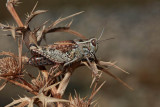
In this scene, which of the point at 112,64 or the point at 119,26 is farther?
the point at 119,26

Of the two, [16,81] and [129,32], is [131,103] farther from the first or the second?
[16,81]

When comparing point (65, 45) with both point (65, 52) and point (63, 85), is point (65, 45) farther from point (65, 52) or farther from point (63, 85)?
point (63, 85)

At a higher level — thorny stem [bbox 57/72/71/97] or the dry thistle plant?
the dry thistle plant

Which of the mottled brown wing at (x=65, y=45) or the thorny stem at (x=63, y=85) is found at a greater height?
the mottled brown wing at (x=65, y=45)

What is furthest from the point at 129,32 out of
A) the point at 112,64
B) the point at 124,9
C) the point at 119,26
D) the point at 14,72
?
the point at 14,72

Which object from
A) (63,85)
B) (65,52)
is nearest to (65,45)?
(65,52)

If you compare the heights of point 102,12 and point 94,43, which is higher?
point 94,43

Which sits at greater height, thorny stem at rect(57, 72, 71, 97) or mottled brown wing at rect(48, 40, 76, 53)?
mottled brown wing at rect(48, 40, 76, 53)

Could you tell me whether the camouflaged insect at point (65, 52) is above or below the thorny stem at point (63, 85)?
above
